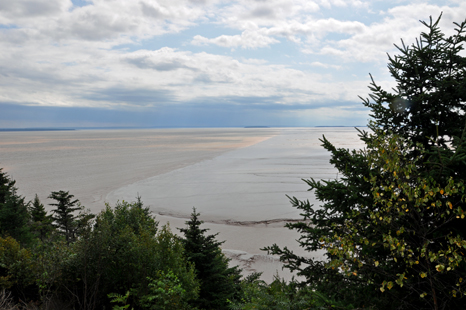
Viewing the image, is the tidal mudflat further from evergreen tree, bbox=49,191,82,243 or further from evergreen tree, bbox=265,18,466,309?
evergreen tree, bbox=265,18,466,309

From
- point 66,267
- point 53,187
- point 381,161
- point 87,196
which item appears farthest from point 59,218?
point 381,161

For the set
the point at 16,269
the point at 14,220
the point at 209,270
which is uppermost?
the point at 16,269

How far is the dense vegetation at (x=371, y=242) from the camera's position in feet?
17.6

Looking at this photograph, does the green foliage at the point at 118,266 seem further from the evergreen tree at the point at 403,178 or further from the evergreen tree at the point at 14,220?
the evergreen tree at the point at 14,220

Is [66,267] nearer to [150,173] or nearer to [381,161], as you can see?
[381,161]

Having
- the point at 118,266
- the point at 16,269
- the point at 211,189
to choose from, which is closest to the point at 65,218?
the point at 16,269

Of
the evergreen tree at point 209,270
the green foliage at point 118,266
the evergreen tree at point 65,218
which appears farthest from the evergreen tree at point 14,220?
the evergreen tree at point 209,270

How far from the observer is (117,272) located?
13.2 meters

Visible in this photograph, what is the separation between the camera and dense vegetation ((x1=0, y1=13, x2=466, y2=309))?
5.38 m

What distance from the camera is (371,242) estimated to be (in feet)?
20.9

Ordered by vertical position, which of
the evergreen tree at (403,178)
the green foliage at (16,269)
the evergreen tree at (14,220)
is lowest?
the evergreen tree at (14,220)

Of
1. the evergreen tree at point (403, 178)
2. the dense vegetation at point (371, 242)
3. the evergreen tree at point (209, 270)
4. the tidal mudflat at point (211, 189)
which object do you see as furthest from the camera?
the tidal mudflat at point (211, 189)

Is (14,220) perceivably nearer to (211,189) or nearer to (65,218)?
(65,218)

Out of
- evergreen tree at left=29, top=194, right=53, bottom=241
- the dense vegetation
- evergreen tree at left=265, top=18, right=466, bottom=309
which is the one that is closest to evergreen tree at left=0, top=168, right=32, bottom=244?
evergreen tree at left=29, top=194, right=53, bottom=241
